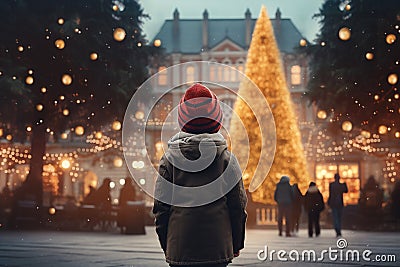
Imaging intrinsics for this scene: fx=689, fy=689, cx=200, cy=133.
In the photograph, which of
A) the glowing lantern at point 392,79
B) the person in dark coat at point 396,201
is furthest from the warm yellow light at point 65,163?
the glowing lantern at point 392,79

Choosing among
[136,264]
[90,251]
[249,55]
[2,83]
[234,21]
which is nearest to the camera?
[136,264]

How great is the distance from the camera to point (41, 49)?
13484mm

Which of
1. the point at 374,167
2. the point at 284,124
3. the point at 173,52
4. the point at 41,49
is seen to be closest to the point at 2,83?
the point at 41,49

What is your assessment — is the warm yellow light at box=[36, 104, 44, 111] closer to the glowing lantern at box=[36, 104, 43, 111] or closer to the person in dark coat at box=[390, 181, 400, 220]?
the glowing lantern at box=[36, 104, 43, 111]

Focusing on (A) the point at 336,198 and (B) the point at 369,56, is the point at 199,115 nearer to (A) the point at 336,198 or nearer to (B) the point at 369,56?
(B) the point at 369,56

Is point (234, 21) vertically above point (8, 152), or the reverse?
point (234, 21)

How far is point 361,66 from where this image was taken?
13000 millimetres

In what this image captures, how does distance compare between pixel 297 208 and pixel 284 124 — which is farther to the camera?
pixel 284 124

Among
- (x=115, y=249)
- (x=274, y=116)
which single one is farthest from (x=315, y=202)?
(x=115, y=249)

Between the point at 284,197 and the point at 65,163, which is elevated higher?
the point at 65,163

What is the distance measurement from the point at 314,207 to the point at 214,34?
471 cm

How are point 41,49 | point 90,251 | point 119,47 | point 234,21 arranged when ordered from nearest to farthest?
point 90,251 → point 41,49 → point 119,47 → point 234,21

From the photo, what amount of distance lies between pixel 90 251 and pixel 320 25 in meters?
7.25

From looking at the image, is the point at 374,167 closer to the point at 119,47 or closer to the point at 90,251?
the point at 119,47
